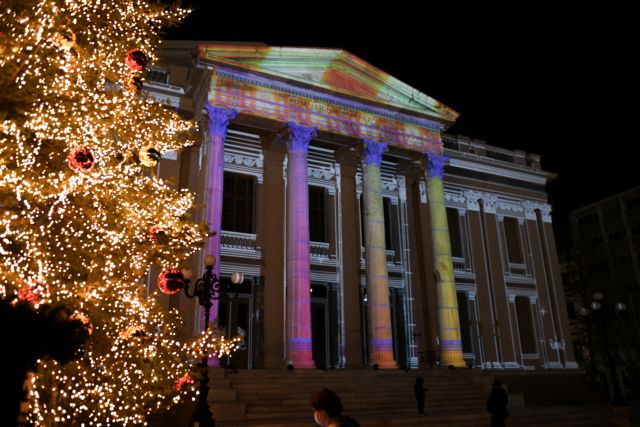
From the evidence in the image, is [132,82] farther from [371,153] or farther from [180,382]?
[371,153]

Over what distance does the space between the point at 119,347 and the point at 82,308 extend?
4.09 feet

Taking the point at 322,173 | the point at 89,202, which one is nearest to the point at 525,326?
the point at 322,173

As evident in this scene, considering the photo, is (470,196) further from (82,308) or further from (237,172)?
(82,308)

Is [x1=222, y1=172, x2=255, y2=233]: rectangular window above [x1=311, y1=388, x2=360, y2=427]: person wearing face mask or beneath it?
above

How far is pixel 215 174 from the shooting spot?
16.0m

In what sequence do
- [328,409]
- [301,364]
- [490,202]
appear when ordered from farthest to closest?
[490,202], [301,364], [328,409]

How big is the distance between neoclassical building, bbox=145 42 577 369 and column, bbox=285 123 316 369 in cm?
4

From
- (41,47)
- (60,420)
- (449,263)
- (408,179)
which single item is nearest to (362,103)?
(408,179)

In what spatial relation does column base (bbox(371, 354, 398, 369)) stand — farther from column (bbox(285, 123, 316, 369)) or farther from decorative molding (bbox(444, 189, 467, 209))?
decorative molding (bbox(444, 189, 467, 209))

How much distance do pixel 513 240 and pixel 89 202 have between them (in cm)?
2283

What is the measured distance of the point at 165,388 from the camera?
7.66 meters

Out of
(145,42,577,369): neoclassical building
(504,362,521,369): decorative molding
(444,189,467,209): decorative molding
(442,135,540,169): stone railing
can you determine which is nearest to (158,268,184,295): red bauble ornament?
(145,42,577,369): neoclassical building

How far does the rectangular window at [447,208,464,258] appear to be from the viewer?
24188 millimetres

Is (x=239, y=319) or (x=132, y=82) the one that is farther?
(x=239, y=319)
